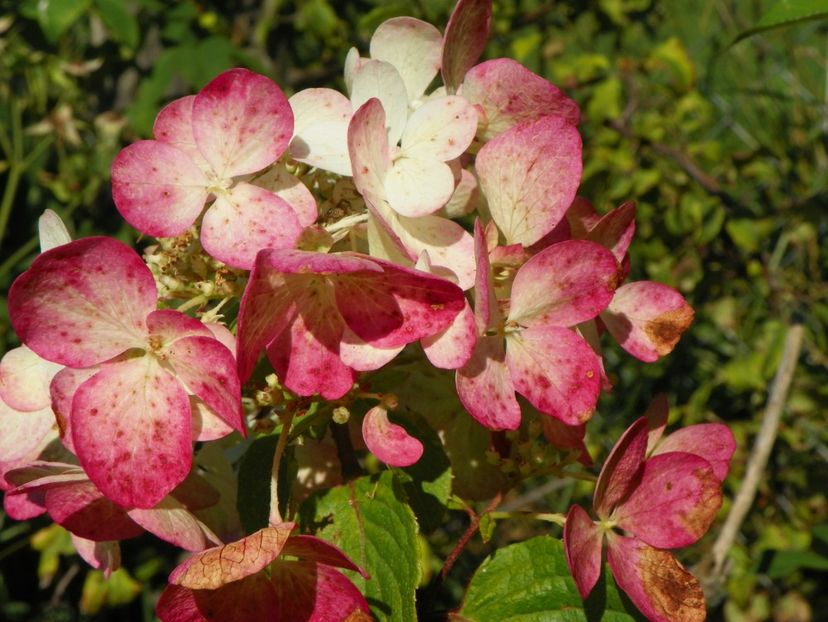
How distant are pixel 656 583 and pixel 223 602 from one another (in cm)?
29

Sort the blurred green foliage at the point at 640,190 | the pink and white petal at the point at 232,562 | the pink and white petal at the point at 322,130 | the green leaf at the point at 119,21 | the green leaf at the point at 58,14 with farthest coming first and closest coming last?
the blurred green foliage at the point at 640,190
the green leaf at the point at 119,21
the green leaf at the point at 58,14
the pink and white petal at the point at 322,130
the pink and white petal at the point at 232,562

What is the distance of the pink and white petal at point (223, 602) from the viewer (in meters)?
0.55

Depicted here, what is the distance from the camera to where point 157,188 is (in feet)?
1.95

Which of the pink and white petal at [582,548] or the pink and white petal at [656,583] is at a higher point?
the pink and white petal at [582,548]

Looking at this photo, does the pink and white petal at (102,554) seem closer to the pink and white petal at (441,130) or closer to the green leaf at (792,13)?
the pink and white petal at (441,130)

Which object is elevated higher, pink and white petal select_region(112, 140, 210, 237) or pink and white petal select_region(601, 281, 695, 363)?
pink and white petal select_region(112, 140, 210, 237)

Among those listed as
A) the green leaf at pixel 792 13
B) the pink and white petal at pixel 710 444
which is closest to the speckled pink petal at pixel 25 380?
the pink and white petal at pixel 710 444

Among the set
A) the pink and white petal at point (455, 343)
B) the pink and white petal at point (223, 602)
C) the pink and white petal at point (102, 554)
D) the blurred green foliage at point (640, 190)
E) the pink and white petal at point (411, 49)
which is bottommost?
the blurred green foliage at point (640, 190)

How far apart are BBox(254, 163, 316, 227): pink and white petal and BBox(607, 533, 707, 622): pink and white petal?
324mm

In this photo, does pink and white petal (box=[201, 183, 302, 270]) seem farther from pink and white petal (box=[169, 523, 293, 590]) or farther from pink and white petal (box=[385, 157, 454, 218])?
pink and white petal (box=[169, 523, 293, 590])

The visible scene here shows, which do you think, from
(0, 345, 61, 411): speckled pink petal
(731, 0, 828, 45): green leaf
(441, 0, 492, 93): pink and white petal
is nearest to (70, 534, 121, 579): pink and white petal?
(0, 345, 61, 411): speckled pink petal

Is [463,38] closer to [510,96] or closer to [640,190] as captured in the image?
[510,96]

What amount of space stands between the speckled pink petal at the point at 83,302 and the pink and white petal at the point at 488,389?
21 cm

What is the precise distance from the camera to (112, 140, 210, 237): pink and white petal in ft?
1.92
